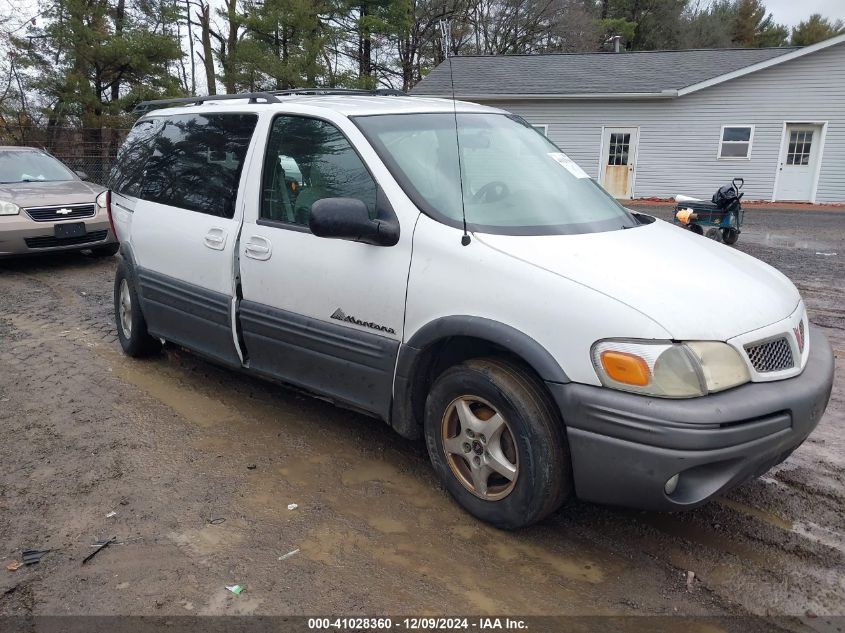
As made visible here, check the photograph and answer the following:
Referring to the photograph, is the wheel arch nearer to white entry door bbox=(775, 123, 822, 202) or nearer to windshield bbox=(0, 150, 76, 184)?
windshield bbox=(0, 150, 76, 184)

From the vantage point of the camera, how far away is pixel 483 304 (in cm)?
303

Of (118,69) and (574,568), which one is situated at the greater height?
(118,69)

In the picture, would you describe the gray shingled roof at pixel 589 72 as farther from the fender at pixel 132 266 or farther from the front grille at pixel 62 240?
the fender at pixel 132 266

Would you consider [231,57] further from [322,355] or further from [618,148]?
[322,355]

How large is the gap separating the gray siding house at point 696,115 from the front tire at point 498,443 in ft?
66.1

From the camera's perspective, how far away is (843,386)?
4.98 meters

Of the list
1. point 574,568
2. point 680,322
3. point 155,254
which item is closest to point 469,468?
point 574,568

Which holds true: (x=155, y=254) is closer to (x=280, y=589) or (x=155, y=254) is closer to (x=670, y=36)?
(x=280, y=589)

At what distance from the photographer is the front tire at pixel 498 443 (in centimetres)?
290

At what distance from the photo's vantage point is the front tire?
2.90 meters

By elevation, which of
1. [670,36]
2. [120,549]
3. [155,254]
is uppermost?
[670,36]

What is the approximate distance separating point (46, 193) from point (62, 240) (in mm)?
783

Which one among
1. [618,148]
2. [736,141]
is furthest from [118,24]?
[736,141]

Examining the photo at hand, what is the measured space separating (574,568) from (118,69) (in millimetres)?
21740
